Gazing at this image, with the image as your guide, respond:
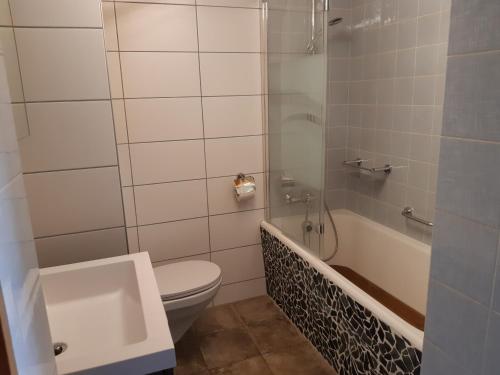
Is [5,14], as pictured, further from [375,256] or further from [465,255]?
[375,256]

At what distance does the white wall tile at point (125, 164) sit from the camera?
7.14ft

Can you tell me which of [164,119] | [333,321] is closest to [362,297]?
[333,321]

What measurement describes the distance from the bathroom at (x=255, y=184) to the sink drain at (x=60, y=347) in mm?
14

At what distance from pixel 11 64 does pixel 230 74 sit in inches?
45.4

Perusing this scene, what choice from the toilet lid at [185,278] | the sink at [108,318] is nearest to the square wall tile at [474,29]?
the sink at [108,318]

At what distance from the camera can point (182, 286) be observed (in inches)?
78.0

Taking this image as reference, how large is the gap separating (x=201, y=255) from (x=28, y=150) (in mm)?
1225

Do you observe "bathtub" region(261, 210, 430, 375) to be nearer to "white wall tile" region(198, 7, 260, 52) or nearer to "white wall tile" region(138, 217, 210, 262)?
"white wall tile" region(138, 217, 210, 262)

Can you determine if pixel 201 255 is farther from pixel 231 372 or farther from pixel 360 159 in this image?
pixel 360 159

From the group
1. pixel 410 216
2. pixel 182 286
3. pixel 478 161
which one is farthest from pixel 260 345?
pixel 478 161

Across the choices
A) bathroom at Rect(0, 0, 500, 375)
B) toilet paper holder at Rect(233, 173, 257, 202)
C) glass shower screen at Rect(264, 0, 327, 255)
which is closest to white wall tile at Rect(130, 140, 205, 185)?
bathroom at Rect(0, 0, 500, 375)

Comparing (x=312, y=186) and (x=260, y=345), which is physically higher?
(x=312, y=186)

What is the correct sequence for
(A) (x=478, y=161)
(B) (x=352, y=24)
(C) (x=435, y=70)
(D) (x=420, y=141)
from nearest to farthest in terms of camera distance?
1. (A) (x=478, y=161)
2. (C) (x=435, y=70)
3. (D) (x=420, y=141)
4. (B) (x=352, y=24)

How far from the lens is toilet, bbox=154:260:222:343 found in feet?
6.34
